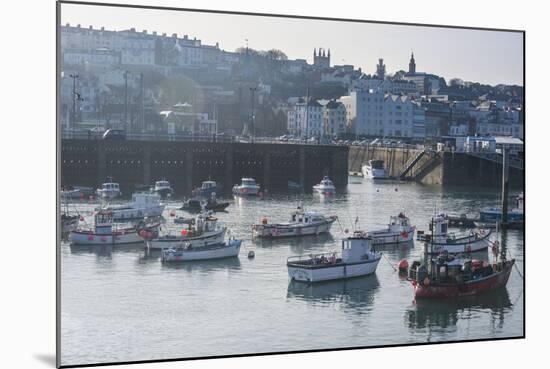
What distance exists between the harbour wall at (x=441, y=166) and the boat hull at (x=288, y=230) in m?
0.62

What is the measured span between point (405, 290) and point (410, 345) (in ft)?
3.29

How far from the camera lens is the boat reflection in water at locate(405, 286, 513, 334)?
950 cm

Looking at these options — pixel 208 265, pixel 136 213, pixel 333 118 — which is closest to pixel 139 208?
pixel 136 213

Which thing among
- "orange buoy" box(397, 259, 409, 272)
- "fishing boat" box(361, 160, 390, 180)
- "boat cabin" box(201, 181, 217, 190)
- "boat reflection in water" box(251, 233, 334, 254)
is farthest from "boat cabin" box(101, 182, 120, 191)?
"fishing boat" box(361, 160, 390, 180)

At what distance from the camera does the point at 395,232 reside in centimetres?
1073

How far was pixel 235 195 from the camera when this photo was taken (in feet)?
36.5

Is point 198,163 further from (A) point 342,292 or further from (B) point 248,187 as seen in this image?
(A) point 342,292

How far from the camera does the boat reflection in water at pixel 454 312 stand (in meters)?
9.50

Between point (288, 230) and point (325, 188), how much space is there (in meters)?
0.51

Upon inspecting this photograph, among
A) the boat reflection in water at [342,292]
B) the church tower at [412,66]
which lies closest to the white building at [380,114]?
the church tower at [412,66]

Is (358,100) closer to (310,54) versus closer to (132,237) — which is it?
(310,54)

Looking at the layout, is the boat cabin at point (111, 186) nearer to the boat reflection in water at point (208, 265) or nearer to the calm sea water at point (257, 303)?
the calm sea water at point (257, 303)

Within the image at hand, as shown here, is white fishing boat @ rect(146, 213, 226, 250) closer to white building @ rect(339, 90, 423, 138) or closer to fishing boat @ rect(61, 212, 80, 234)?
fishing boat @ rect(61, 212, 80, 234)

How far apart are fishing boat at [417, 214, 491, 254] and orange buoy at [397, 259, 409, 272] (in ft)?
0.71
